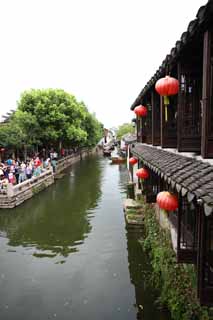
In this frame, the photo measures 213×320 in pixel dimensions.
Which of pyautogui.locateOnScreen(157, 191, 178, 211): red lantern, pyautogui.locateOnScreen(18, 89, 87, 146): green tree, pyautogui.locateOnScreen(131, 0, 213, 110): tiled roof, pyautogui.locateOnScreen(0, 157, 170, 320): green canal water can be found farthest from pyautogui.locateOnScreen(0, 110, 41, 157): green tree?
pyautogui.locateOnScreen(131, 0, 213, 110): tiled roof

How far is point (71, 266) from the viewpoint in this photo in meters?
8.84

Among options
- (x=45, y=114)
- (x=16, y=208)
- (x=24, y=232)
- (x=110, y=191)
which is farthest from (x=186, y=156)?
(x=45, y=114)

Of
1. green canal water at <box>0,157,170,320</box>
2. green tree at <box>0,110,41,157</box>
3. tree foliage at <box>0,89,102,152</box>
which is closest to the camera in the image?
green canal water at <box>0,157,170,320</box>

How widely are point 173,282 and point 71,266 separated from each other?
12.0 ft

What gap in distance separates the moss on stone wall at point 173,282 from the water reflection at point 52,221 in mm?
3355

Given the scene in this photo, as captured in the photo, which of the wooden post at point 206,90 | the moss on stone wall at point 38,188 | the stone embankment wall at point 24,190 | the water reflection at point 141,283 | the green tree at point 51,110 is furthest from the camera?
the green tree at point 51,110

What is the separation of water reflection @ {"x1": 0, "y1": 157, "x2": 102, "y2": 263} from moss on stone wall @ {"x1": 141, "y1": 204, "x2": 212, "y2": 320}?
335 centimetres

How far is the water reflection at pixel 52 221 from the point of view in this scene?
10.6m

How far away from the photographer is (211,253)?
159 inches

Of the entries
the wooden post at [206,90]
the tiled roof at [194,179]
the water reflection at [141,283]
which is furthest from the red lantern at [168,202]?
the water reflection at [141,283]

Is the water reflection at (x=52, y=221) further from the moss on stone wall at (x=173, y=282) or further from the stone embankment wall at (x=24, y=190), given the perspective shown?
the moss on stone wall at (x=173, y=282)

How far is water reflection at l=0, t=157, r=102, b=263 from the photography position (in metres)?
10.6

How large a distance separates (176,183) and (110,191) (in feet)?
51.9

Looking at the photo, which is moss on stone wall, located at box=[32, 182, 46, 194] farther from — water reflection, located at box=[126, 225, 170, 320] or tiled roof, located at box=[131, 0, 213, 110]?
tiled roof, located at box=[131, 0, 213, 110]
